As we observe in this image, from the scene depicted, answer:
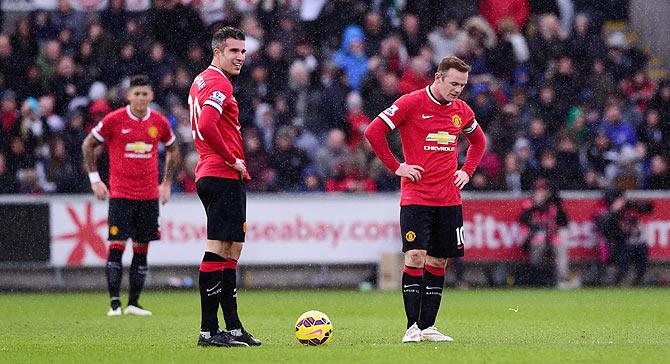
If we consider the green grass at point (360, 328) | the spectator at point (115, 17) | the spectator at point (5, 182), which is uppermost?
the spectator at point (115, 17)

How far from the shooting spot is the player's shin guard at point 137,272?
14797 mm

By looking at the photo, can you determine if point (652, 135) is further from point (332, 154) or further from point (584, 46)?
point (332, 154)

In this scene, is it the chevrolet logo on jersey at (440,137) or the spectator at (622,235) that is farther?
the spectator at (622,235)

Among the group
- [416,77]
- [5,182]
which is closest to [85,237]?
[5,182]

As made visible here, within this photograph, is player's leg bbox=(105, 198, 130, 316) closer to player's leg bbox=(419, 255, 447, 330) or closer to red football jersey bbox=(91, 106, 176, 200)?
red football jersey bbox=(91, 106, 176, 200)

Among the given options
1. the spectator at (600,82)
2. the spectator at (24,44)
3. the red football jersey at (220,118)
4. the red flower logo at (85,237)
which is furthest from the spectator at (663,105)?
the red football jersey at (220,118)

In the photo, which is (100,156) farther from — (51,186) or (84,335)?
(84,335)

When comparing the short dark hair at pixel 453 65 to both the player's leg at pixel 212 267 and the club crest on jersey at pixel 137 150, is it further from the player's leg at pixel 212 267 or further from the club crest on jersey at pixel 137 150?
the club crest on jersey at pixel 137 150

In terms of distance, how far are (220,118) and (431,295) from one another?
2336 millimetres

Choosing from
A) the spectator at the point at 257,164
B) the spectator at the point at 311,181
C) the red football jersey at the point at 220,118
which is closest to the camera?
the red football jersey at the point at 220,118

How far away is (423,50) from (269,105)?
9.96ft

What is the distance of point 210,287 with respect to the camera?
1009 cm

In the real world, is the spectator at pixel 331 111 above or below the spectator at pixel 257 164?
above

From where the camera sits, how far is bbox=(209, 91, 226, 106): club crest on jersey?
386 inches
